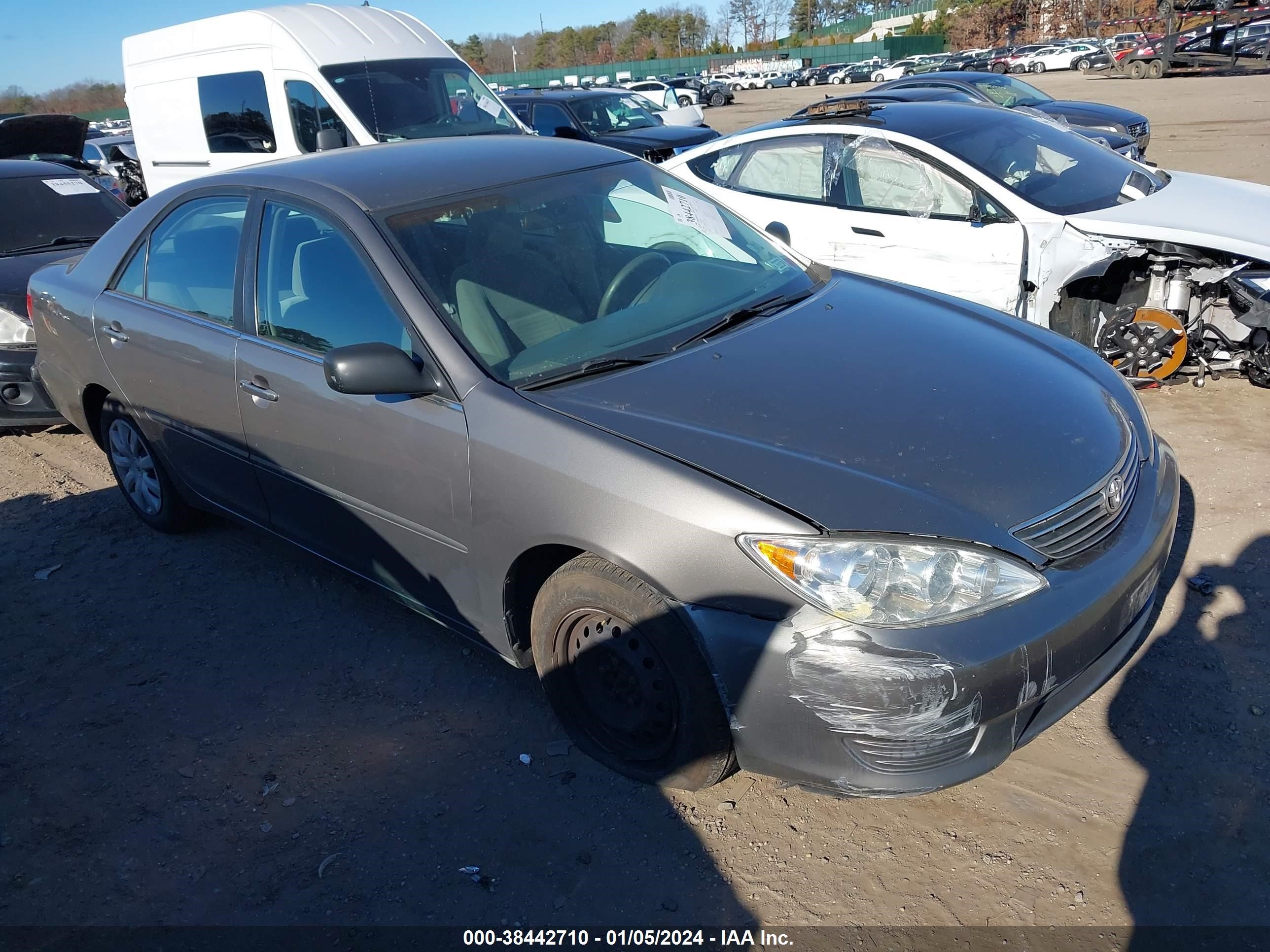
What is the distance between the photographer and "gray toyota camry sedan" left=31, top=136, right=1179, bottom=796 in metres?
2.24

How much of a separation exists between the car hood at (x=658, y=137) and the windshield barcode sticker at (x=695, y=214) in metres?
9.06

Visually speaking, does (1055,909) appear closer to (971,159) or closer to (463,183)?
(463,183)

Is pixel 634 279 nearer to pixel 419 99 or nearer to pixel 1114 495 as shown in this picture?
pixel 1114 495

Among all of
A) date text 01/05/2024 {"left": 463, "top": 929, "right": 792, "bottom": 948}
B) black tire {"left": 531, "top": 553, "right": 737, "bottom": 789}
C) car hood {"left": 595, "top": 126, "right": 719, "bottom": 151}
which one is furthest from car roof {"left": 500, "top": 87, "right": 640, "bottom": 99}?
date text 01/05/2024 {"left": 463, "top": 929, "right": 792, "bottom": 948}

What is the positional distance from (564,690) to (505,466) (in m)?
0.70

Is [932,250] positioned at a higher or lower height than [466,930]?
higher

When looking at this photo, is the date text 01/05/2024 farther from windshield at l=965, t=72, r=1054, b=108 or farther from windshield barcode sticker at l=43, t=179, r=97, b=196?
windshield at l=965, t=72, r=1054, b=108

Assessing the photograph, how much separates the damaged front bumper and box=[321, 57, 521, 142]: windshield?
734 cm

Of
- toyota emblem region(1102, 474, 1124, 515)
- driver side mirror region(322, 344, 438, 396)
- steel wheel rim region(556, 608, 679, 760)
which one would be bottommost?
steel wheel rim region(556, 608, 679, 760)

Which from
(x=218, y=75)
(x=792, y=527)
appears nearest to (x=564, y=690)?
(x=792, y=527)

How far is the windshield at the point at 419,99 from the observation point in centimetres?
852

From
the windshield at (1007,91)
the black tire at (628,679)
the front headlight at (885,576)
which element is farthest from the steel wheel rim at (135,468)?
the windshield at (1007,91)

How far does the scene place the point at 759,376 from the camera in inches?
110

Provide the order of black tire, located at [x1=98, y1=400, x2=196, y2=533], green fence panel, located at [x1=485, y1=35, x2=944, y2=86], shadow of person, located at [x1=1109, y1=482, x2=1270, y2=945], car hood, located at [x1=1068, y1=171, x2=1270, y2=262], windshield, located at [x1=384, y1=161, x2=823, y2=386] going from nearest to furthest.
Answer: shadow of person, located at [x1=1109, y1=482, x2=1270, y2=945]
windshield, located at [x1=384, y1=161, x2=823, y2=386]
black tire, located at [x1=98, y1=400, x2=196, y2=533]
car hood, located at [x1=1068, y1=171, x2=1270, y2=262]
green fence panel, located at [x1=485, y1=35, x2=944, y2=86]
